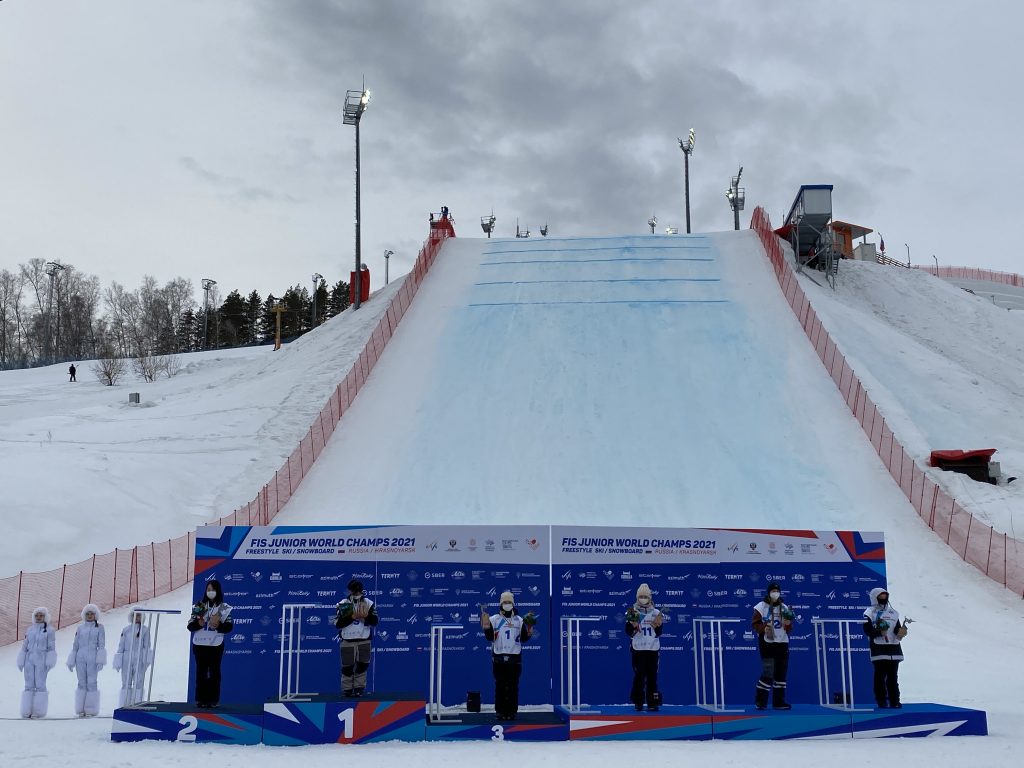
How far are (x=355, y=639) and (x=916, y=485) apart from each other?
15.9 meters

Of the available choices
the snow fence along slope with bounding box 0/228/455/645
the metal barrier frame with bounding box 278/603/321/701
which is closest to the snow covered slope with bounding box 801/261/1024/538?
the metal barrier frame with bounding box 278/603/321/701

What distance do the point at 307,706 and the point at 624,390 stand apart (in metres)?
19.8

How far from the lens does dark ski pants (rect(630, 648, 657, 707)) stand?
33.6ft

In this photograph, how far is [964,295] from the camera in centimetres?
4369

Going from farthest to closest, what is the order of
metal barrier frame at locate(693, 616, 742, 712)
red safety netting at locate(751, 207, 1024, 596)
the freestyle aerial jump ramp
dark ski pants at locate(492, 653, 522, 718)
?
the freestyle aerial jump ramp
red safety netting at locate(751, 207, 1024, 596)
metal barrier frame at locate(693, 616, 742, 712)
dark ski pants at locate(492, 653, 522, 718)

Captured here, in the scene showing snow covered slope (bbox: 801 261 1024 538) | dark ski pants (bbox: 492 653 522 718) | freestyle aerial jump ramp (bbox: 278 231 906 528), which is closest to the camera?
dark ski pants (bbox: 492 653 522 718)

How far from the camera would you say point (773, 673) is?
34.2 feet

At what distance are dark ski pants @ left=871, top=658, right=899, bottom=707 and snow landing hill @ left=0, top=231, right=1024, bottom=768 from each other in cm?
90

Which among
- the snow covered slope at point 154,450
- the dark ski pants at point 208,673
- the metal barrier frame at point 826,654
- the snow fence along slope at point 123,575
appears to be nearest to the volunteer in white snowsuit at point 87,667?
the dark ski pants at point 208,673

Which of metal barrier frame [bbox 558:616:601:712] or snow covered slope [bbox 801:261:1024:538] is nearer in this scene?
metal barrier frame [bbox 558:616:601:712]

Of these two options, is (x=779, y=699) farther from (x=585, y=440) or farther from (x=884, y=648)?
(x=585, y=440)

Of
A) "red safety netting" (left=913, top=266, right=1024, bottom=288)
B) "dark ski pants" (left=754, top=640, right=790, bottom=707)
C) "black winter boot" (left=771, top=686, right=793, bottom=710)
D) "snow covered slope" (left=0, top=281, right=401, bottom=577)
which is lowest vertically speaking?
"black winter boot" (left=771, top=686, right=793, bottom=710)

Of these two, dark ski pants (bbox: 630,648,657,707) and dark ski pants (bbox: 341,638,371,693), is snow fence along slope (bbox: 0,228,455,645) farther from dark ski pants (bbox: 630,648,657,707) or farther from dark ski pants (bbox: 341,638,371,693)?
dark ski pants (bbox: 630,648,657,707)

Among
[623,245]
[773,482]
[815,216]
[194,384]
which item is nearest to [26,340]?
[194,384]
